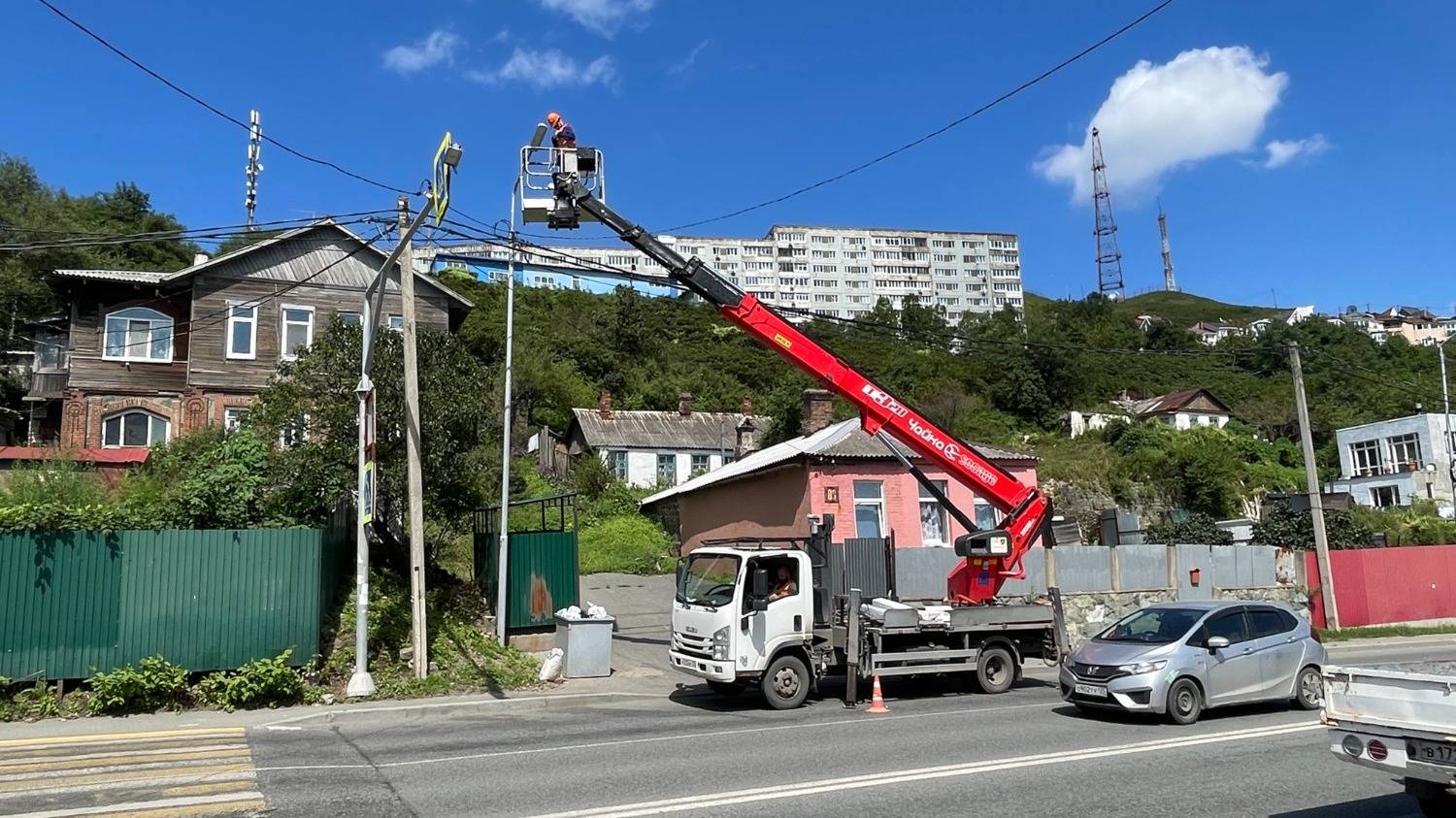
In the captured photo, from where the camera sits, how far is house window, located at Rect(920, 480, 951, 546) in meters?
25.8

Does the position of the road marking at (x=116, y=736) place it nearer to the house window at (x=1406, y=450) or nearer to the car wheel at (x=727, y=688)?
the car wheel at (x=727, y=688)

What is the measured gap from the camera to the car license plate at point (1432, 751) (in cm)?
608

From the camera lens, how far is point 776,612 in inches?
536

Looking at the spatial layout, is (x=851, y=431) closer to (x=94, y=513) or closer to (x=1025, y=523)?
(x=1025, y=523)

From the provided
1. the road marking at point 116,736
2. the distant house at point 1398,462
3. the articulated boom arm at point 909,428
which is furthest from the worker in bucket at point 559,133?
the distant house at point 1398,462

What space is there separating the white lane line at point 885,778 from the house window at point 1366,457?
57.1m

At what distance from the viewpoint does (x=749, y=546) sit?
49.5ft

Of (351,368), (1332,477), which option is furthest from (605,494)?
(1332,477)

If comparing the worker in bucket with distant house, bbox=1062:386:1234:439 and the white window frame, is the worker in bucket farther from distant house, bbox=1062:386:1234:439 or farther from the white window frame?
distant house, bbox=1062:386:1234:439

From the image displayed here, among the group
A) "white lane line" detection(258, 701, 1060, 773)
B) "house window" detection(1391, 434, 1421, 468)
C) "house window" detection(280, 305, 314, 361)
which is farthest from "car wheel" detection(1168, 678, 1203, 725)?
"house window" detection(1391, 434, 1421, 468)

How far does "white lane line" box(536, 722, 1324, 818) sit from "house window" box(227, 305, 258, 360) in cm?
2908

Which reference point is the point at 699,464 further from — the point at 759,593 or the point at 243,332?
the point at 759,593

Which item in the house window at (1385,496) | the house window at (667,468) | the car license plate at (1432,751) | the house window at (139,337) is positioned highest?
the house window at (139,337)

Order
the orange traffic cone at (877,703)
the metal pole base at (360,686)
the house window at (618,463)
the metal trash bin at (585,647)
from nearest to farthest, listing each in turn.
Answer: the orange traffic cone at (877,703) → the metal pole base at (360,686) → the metal trash bin at (585,647) → the house window at (618,463)
